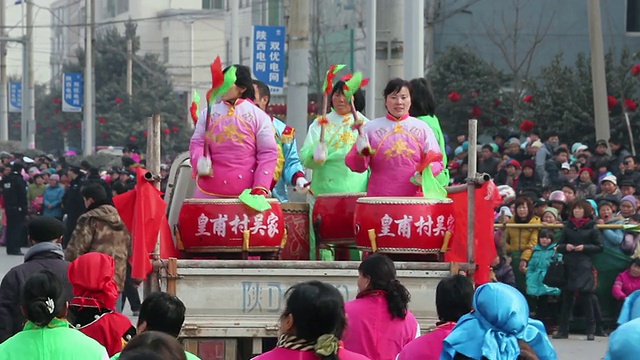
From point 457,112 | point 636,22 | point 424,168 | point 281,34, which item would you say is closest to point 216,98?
point 424,168

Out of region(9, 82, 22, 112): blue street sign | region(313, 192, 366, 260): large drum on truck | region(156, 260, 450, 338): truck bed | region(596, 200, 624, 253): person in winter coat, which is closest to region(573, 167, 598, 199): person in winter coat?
region(596, 200, 624, 253): person in winter coat

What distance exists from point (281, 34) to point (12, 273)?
17.0 m

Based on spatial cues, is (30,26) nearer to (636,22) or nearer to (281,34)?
(281,34)

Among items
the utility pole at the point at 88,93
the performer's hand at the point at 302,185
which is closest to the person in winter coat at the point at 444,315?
the performer's hand at the point at 302,185

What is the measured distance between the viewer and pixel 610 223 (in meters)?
15.3

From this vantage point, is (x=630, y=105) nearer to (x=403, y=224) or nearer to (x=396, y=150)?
(x=396, y=150)

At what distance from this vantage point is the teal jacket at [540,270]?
49.1 feet

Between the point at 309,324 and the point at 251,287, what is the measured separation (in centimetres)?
337

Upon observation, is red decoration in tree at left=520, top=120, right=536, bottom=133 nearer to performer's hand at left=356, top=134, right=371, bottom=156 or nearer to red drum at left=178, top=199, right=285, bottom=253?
performer's hand at left=356, top=134, right=371, bottom=156

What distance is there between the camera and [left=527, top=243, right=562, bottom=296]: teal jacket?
15.0 m

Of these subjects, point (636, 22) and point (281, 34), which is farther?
point (281, 34)

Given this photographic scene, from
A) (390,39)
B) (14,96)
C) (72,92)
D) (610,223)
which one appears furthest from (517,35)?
(14,96)

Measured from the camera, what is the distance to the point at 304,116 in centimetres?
1961

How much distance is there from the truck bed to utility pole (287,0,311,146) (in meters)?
10.7
